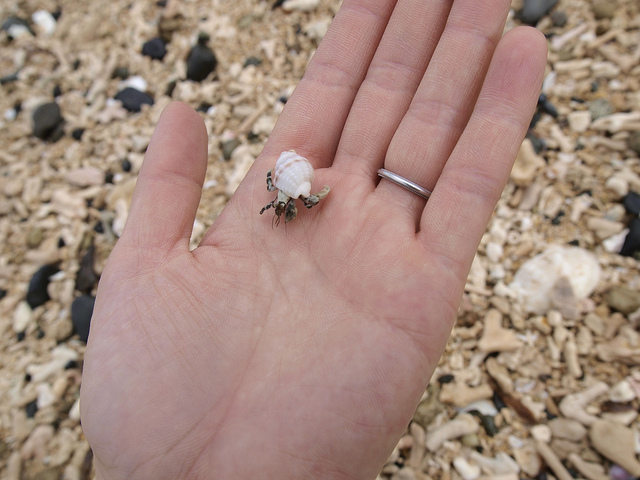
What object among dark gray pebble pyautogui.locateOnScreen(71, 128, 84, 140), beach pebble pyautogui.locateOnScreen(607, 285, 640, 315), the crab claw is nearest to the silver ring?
the crab claw

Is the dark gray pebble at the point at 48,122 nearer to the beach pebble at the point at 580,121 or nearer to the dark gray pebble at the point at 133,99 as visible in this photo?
the dark gray pebble at the point at 133,99

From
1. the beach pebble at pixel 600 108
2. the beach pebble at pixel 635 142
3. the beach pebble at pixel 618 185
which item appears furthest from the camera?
the beach pebble at pixel 600 108

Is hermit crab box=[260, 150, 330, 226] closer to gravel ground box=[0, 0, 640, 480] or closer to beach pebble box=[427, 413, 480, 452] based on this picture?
gravel ground box=[0, 0, 640, 480]

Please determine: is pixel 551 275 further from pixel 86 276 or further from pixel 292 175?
pixel 86 276

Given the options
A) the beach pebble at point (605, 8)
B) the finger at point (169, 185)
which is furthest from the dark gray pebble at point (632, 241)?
the finger at point (169, 185)

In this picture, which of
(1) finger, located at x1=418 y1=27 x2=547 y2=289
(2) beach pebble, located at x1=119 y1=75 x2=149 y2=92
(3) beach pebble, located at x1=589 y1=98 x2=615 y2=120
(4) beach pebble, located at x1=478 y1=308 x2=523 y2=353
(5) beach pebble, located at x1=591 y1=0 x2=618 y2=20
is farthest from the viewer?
(2) beach pebble, located at x1=119 y1=75 x2=149 y2=92

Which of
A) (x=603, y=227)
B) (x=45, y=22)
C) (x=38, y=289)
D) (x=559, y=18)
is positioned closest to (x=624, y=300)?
(x=603, y=227)
